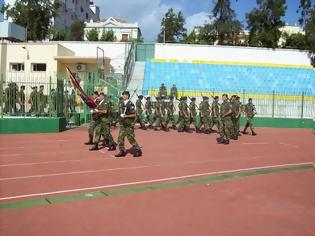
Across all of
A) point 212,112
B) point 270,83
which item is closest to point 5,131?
point 212,112

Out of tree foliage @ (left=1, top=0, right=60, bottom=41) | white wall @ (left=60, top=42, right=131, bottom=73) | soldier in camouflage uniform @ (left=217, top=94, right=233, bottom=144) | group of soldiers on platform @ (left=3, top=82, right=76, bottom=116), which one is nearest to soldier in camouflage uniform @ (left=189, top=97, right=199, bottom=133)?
soldier in camouflage uniform @ (left=217, top=94, right=233, bottom=144)

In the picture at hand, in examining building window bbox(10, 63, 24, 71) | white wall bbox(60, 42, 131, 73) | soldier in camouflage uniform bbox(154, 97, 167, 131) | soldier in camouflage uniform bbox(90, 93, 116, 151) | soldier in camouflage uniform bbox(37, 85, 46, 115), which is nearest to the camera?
soldier in camouflage uniform bbox(90, 93, 116, 151)

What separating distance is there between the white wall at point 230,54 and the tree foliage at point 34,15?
1972 cm

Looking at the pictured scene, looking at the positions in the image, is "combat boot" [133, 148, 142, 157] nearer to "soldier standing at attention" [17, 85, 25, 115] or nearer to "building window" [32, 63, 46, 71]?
"soldier standing at attention" [17, 85, 25, 115]

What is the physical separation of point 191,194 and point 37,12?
1852 inches

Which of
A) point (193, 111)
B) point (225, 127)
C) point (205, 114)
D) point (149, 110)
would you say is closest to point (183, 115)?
point (193, 111)

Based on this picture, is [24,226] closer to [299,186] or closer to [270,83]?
[299,186]

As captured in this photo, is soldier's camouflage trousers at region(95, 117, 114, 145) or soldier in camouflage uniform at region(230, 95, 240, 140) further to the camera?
soldier in camouflage uniform at region(230, 95, 240, 140)

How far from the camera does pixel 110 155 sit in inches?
487

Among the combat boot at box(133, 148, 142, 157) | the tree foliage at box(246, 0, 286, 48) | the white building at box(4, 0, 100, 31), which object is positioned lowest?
the combat boot at box(133, 148, 142, 157)

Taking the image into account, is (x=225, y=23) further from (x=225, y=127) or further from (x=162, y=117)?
(x=225, y=127)

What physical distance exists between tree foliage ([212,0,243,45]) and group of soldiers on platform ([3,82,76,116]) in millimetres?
36798

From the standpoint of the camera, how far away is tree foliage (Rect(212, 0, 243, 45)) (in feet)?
169

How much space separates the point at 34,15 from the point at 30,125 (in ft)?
121
